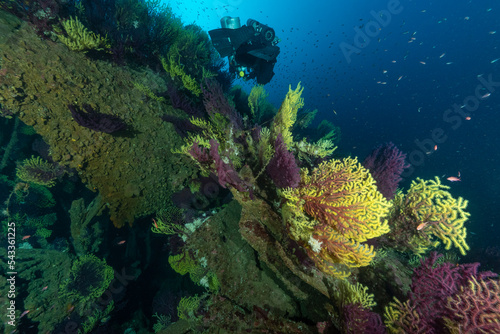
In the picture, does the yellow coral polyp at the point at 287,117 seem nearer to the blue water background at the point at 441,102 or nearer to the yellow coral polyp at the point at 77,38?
the yellow coral polyp at the point at 77,38

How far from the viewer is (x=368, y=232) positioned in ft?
7.08

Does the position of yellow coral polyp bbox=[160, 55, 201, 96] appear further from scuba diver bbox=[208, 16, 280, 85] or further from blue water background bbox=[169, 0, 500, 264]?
blue water background bbox=[169, 0, 500, 264]

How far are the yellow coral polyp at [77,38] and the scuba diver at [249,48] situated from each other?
12.5 ft

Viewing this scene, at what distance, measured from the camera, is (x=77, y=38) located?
12.9 feet

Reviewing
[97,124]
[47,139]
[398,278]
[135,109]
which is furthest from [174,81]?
[398,278]

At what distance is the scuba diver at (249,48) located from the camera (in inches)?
266

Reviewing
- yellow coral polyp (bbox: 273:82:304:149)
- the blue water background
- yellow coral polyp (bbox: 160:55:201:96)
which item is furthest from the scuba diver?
the blue water background

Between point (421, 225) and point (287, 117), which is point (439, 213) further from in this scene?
point (287, 117)

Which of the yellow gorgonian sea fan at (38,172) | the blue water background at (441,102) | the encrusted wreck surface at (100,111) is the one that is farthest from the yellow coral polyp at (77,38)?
the blue water background at (441,102)

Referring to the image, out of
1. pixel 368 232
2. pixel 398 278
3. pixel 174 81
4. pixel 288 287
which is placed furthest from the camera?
pixel 174 81

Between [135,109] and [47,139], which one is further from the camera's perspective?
[135,109]

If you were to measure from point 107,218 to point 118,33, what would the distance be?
15.5ft

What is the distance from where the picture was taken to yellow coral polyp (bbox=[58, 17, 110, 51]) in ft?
12.7

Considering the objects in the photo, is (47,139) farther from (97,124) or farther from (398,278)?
(398,278)
